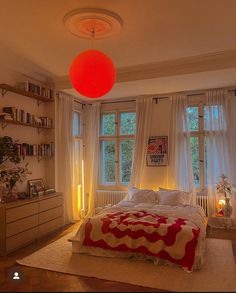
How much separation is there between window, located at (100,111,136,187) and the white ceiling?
982mm

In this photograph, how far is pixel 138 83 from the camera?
4.64 metres

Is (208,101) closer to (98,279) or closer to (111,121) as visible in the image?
(111,121)

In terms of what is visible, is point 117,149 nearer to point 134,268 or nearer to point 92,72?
point 134,268

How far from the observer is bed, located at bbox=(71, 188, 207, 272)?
3.02 metres

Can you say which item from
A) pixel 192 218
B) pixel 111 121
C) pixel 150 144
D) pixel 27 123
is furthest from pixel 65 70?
pixel 192 218

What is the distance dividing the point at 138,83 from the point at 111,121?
5.14 ft

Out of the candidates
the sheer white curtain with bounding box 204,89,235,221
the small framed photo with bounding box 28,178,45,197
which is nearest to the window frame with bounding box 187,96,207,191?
the sheer white curtain with bounding box 204,89,235,221

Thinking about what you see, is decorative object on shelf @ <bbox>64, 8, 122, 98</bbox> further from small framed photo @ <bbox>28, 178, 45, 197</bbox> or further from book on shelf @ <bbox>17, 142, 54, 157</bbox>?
small framed photo @ <bbox>28, 178, 45, 197</bbox>

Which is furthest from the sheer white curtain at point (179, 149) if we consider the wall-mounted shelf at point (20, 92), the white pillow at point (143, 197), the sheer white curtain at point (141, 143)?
the wall-mounted shelf at point (20, 92)

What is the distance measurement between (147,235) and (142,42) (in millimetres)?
2479

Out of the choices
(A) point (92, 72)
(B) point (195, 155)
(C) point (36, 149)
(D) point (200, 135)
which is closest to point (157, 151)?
(B) point (195, 155)

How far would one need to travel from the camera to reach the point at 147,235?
10.5 ft

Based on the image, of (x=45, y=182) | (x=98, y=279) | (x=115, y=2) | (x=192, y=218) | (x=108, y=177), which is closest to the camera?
(x=115, y=2)

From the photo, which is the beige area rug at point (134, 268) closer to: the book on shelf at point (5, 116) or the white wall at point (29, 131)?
the white wall at point (29, 131)
